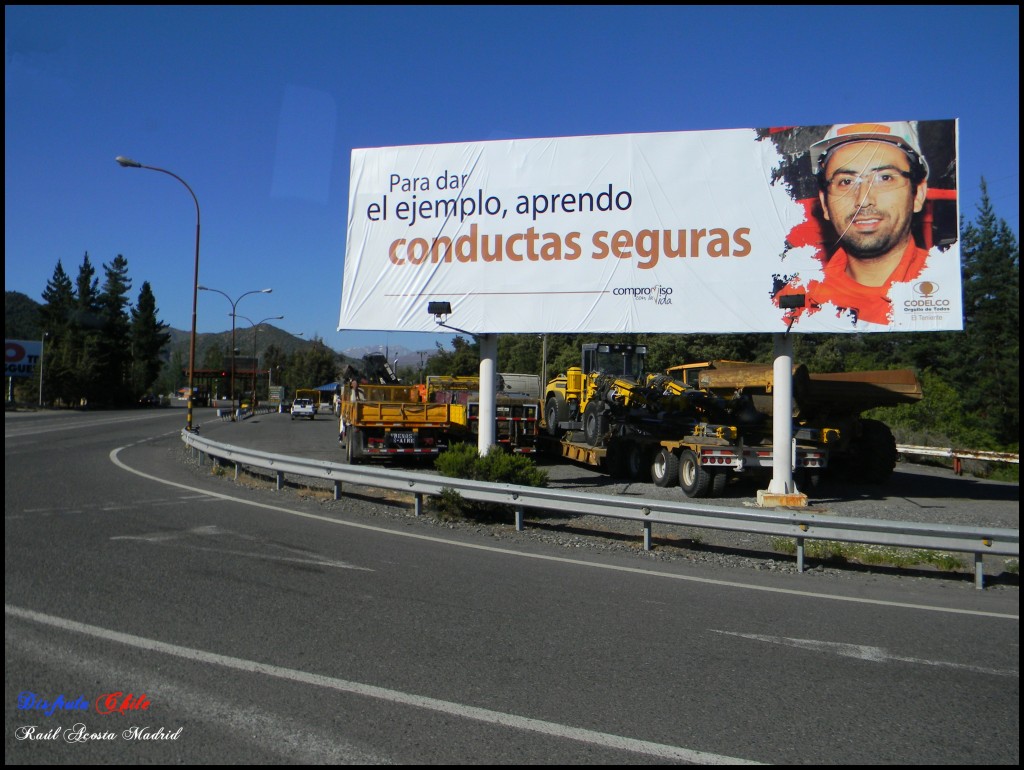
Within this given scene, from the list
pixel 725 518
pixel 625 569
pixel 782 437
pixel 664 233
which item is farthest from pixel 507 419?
pixel 625 569

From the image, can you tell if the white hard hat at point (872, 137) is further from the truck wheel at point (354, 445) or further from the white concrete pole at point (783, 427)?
the truck wheel at point (354, 445)

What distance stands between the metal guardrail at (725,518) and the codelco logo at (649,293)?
5390 mm

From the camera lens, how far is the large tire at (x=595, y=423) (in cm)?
1805

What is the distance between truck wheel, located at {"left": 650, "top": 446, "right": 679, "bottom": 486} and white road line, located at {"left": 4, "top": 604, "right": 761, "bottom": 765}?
472 inches

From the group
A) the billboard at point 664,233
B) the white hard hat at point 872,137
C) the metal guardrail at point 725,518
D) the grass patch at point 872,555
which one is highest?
the white hard hat at point 872,137

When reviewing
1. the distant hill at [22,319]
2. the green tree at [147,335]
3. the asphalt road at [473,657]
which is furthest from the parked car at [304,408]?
the green tree at [147,335]

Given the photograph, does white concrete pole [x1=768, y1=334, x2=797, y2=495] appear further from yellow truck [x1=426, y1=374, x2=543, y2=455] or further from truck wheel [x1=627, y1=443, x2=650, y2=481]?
yellow truck [x1=426, y1=374, x2=543, y2=455]

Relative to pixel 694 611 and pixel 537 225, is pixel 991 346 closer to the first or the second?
pixel 537 225

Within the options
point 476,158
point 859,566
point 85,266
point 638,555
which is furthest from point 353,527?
point 85,266

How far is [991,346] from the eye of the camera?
4212 centimetres

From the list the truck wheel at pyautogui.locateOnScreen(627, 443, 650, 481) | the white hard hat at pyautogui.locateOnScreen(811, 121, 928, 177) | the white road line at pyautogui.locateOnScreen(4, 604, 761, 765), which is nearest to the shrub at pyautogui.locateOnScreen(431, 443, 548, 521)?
the truck wheel at pyautogui.locateOnScreen(627, 443, 650, 481)

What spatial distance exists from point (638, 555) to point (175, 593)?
5224 mm

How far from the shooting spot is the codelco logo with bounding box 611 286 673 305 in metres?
14.7

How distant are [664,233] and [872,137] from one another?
157 inches
